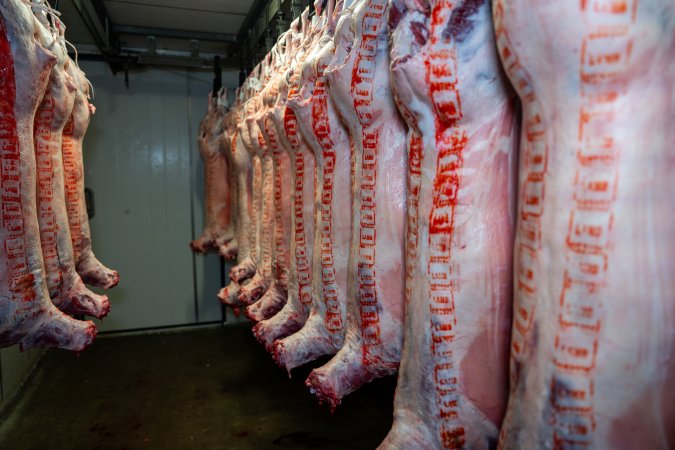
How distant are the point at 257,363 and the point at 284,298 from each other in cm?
208

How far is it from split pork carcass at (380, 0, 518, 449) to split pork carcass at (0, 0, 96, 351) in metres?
1.37

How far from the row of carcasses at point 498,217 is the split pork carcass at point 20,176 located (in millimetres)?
942

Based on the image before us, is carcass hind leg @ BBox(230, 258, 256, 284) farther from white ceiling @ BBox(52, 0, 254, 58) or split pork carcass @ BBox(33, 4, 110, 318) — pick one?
white ceiling @ BBox(52, 0, 254, 58)

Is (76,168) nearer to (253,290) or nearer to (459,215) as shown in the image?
(253,290)

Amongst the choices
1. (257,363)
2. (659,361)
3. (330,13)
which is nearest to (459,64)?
(659,361)

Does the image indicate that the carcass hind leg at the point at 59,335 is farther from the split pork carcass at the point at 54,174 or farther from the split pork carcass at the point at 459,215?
the split pork carcass at the point at 459,215

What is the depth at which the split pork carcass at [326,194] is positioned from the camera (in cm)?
189

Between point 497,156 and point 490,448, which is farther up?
point 497,156

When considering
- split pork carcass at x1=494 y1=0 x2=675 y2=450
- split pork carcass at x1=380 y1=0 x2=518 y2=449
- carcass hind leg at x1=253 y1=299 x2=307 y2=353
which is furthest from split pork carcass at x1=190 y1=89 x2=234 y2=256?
split pork carcass at x1=494 y1=0 x2=675 y2=450

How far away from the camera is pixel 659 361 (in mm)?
846

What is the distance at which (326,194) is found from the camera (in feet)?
6.30

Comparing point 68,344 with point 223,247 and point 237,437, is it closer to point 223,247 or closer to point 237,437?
point 237,437

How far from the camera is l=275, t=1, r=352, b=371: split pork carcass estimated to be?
189cm

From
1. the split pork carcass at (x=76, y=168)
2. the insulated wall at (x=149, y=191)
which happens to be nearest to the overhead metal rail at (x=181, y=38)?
the insulated wall at (x=149, y=191)
